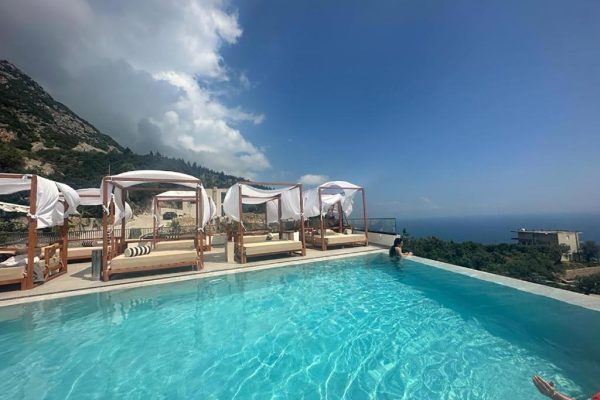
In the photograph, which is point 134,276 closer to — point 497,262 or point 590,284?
point 497,262

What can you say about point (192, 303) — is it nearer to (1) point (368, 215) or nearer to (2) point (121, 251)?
(2) point (121, 251)

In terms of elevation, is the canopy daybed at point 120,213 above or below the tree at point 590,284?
above

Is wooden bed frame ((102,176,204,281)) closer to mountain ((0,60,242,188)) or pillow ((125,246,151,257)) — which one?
pillow ((125,246,151,257))

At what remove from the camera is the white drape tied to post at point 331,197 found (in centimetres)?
1266

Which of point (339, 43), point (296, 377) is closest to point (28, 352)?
point (296, 377)

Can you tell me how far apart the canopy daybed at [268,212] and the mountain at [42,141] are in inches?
1347

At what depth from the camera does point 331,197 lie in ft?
46.8

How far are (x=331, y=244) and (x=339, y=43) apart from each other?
1006 centimetres

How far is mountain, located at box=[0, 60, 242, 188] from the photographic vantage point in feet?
112

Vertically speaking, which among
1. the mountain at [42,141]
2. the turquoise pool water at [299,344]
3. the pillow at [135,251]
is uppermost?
the mountain at [42,141]

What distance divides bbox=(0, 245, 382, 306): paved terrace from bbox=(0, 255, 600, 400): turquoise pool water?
62 centimetres

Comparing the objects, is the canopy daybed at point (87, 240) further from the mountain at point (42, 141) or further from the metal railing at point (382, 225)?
the mountain at point (42, 141)

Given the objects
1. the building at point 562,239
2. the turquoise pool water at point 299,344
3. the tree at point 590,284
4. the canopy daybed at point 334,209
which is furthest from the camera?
the building at point 562,239

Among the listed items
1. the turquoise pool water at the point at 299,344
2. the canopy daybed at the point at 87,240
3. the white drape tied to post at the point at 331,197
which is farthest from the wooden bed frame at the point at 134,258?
the white drape tied to post at the point at 331,197
